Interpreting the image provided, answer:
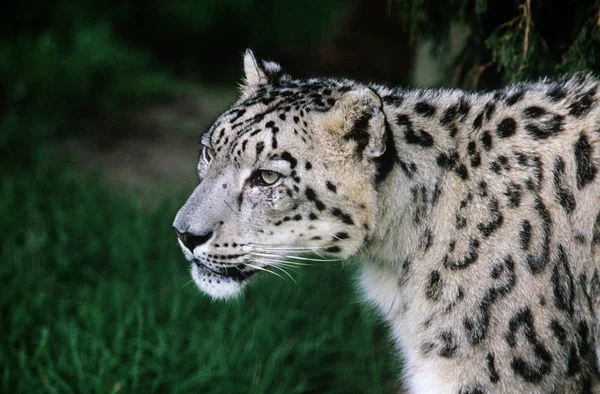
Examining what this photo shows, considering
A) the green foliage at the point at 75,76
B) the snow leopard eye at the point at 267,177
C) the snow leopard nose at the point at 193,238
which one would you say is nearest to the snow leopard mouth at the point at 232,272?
the snow leopard nose at the point at 193,238

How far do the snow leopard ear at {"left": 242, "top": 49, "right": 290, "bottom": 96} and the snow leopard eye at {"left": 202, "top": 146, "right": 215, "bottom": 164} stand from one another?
40 centimetres

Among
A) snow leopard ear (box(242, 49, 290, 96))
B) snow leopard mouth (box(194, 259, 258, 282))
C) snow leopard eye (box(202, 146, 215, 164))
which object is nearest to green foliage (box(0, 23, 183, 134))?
snow leopard ear (box(242, 49, 290, 96))

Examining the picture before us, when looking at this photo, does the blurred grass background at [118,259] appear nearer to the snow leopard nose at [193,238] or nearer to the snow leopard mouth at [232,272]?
the snow leopard mouth at [232,272]

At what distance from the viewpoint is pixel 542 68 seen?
507 centimetres

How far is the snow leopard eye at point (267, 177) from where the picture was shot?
3.88 meters

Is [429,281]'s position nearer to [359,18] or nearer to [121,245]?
[121,245]

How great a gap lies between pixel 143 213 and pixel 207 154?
3.29m

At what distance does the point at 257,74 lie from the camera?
14.7ft

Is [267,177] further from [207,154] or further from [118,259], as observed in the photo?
[118,259]

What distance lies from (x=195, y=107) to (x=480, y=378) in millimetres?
7557

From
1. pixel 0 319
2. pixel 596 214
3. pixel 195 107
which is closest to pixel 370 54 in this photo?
pixel 195 107

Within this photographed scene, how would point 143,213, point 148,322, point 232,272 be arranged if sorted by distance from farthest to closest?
1. point 143,213
2. point 148,322
3. point 232,272

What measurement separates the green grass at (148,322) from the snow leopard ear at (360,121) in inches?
72.7

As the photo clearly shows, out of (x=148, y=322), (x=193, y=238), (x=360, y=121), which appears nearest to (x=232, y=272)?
(x=193, y=238)
